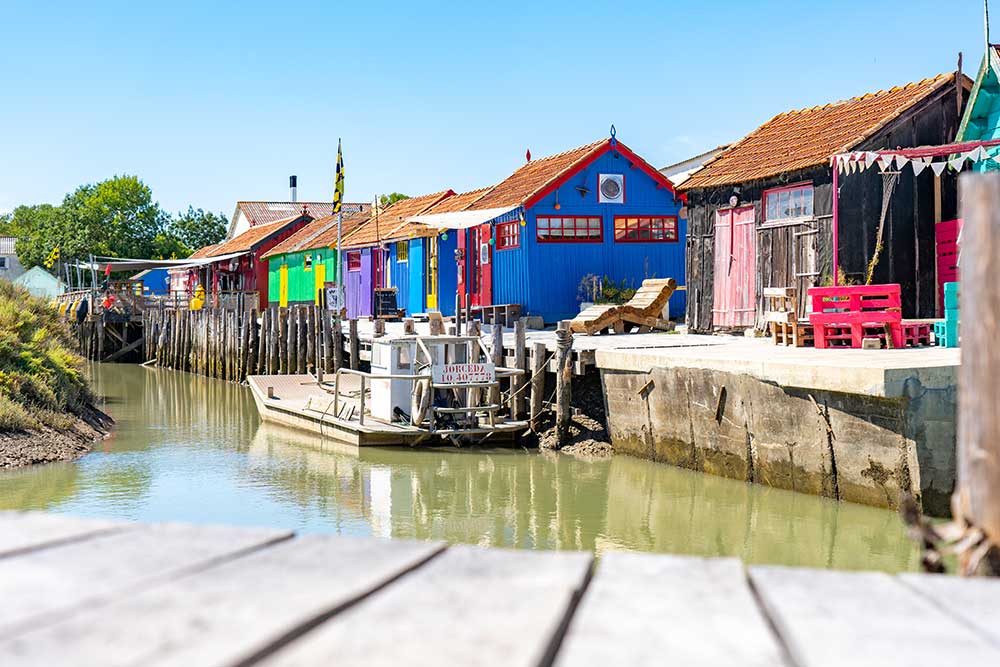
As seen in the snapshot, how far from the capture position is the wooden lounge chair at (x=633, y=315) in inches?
844

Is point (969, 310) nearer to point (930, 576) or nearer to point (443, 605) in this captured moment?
point (930, 576)

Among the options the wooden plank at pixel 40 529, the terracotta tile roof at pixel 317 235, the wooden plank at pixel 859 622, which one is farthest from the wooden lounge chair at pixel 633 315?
the wooden plank at pixel 859 622

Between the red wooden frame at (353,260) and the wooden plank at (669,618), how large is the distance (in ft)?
107

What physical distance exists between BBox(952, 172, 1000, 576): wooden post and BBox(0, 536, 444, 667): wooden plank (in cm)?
147

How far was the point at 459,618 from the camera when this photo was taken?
7.89 ft

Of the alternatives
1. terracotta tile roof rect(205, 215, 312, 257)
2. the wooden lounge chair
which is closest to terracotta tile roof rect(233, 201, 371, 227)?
terracotta tile roof rect(205, 215, 312, 257)

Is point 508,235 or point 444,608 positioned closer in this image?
point 444,608

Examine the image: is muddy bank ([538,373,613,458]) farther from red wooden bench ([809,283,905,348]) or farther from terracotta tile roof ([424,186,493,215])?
terracotta tile roof ([424,186,493,215])

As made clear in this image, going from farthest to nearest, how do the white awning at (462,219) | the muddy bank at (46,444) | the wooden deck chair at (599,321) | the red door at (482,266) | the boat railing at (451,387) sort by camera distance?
the red door at (482,266) → the white awning at (462,219) → the wooden deck chair at (599,321) → the boat railing at (451,387) → the muddy bank at (46,444)

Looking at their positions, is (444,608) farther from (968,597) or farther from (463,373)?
(463,373)

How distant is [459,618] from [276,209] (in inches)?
2200

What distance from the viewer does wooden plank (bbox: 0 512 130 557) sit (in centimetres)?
303

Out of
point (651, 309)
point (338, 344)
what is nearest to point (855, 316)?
point (651, 309)

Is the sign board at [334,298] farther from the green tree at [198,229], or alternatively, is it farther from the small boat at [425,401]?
the green tree at [198,229]
